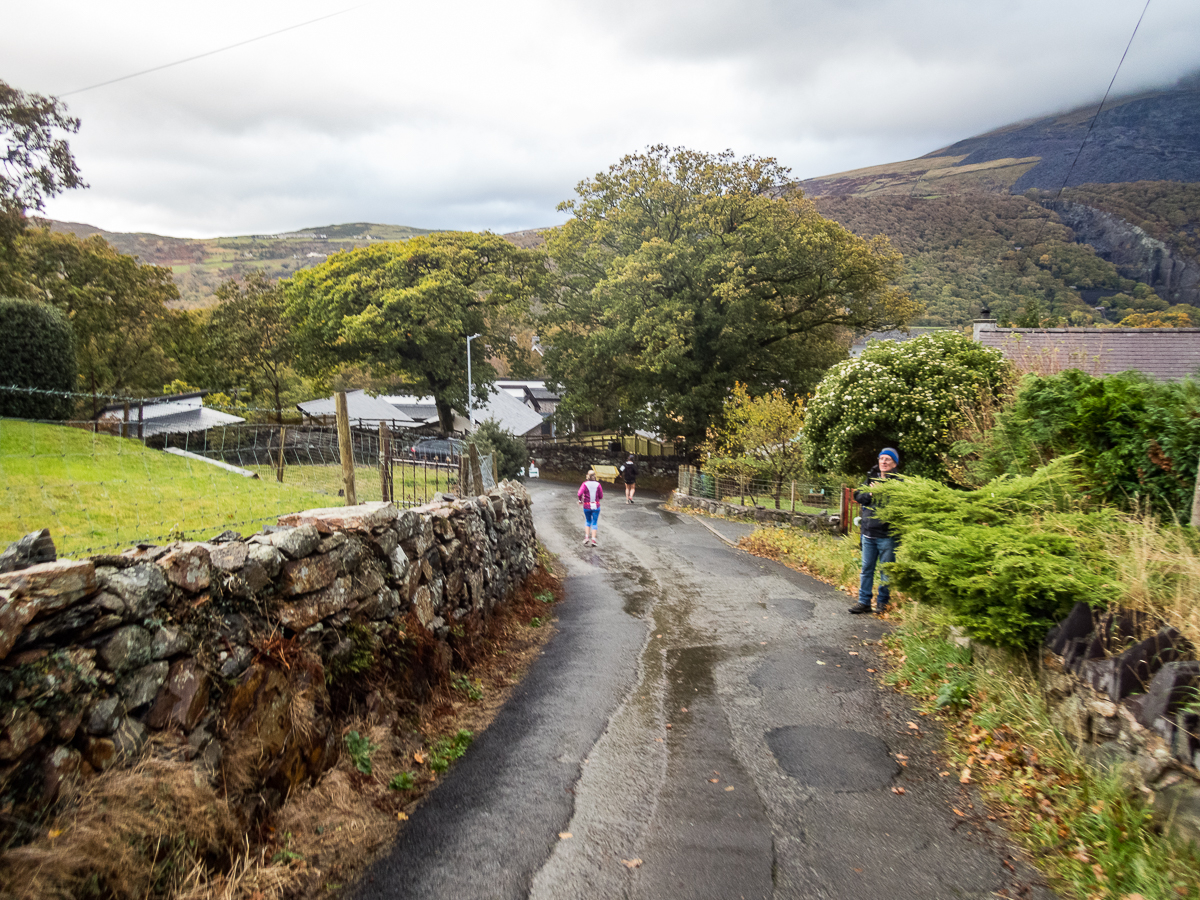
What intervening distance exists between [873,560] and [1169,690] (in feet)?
17.9

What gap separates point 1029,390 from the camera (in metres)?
7.85

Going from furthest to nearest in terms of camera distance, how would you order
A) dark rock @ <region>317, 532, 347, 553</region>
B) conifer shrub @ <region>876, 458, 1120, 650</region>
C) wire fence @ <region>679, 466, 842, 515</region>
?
wire fence @ <region>679, 466, 842, 515</region> → dark rock @ <region>317, 532, 347, 553</region> → conifer shrub @ <region>876, 458, 1120, 650</region>

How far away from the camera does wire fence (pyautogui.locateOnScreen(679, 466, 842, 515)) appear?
21.4 meters

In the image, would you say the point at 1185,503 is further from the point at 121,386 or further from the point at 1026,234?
the point at 1026,234

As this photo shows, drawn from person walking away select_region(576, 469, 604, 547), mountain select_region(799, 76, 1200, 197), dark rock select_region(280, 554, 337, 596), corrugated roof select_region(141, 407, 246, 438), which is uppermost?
mountain select_region(799, 76, 1200, 197)

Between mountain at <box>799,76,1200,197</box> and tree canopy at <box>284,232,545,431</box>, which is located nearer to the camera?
tree canopy at <box>284,232,545,431</box>

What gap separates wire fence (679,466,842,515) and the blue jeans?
10975mm

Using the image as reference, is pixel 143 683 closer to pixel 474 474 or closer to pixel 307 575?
pixel 307 575

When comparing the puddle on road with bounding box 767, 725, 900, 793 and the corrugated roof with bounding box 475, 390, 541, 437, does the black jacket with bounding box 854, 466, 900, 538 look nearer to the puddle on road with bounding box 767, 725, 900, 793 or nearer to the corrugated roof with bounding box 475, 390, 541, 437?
the puddle on road with bounding box 767, 725, 900, 793

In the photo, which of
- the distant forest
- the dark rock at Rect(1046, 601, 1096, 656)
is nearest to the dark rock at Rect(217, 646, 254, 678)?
the dark rock at Rect(1046, 601, 1096, 656)

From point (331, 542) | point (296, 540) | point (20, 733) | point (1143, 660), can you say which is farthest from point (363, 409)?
point (1143, 660)

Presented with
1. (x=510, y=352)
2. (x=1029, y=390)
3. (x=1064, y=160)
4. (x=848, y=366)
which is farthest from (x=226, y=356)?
(x=1064, y=160)

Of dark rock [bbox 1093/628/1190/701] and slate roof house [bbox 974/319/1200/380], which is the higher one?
slate roof house [bbox 974/319/1200/380]

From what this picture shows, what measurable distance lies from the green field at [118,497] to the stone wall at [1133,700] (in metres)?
6.12
